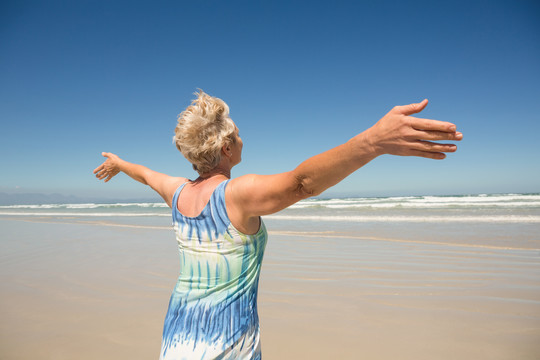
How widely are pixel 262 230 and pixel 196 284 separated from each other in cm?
41

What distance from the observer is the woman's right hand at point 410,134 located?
3.18ft

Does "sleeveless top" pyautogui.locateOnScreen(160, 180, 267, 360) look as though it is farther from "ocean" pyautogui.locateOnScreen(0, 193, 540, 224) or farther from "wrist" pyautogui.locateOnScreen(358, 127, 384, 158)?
"ocean" pyautogui.locateOnScreen(0, 193, 540, 224)

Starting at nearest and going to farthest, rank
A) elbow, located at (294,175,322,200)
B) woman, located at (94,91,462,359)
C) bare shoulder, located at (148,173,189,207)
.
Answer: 1. elbow, located at (294,175,322,200)
2. woman, located at (94,91,462,359)
3. bare shoulder, located at (148,173,189,207)

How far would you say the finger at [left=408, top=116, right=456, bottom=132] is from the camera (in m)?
0.97

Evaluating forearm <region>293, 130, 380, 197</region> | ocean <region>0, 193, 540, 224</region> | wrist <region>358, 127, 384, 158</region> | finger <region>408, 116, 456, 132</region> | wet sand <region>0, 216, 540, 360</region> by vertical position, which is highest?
finger <region>408, 116, 456, 132</region>

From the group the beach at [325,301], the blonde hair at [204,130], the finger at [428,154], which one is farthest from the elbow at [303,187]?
the beach at [325,301]

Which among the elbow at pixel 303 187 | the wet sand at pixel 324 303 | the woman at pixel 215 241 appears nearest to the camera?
the elbow at pixel 303 187

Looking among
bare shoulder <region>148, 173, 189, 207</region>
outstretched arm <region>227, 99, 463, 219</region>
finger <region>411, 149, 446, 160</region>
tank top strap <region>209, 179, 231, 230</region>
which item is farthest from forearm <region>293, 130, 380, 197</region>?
bare shoulder <region>148, 173, 189, 207</region>

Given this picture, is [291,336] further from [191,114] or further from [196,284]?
[191,114]

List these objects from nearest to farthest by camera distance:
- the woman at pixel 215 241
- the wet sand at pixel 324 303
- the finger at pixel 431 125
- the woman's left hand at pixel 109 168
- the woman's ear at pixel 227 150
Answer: the finger at pixel 431 125 → the woman at pixel 215 241 → the woman's ear at pixel 227 150 → the woman's left hand at pixel 109 168 → the wet sand at pixel 324 303

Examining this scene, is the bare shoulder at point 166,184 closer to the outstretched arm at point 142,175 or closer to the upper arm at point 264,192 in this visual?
the outstretched arm at point 142,175

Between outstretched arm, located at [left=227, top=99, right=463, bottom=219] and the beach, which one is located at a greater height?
outstretched arm, located at [left=227, top=99, right=463, bottom=219]

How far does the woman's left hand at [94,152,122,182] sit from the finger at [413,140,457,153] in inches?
93.4

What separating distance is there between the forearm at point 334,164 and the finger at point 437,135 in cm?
14
